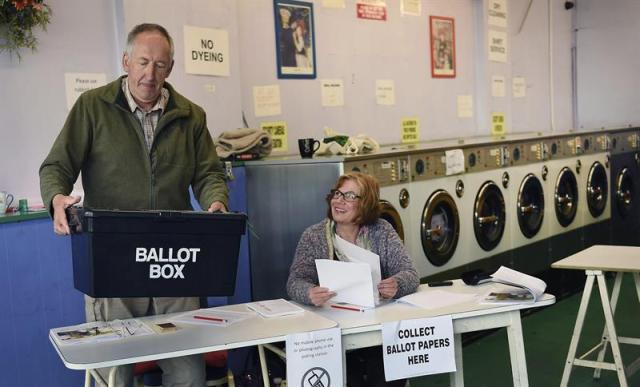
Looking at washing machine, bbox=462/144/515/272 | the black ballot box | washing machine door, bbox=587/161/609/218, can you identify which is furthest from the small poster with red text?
the black ballot box

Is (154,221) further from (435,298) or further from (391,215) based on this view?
(391,215)

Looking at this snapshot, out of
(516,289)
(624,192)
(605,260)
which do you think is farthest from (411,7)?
(516,289)

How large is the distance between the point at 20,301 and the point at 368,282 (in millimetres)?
1575

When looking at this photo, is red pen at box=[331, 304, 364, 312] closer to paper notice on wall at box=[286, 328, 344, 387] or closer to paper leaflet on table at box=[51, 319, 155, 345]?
paper notice on wall at box=[286, 328, 344, 387]

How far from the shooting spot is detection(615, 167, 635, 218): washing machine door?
285 inches

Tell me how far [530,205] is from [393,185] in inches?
76.9

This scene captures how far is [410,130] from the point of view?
6234 mm

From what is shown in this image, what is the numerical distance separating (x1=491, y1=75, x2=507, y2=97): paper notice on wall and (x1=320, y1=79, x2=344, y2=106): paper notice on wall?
81.6 inches

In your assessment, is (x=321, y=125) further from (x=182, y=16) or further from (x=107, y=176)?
(x=107, y=176)

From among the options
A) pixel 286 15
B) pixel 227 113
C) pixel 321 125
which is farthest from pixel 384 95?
pixel 227 113

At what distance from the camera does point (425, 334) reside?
2.77m

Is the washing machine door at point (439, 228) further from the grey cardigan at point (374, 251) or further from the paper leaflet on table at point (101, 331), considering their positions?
the paper leaflet on table at point (101, 331)

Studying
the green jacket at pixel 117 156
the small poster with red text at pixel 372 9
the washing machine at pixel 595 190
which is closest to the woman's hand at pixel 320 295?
the green jacket at pixel 117 156

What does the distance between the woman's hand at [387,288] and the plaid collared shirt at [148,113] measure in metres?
1.05
